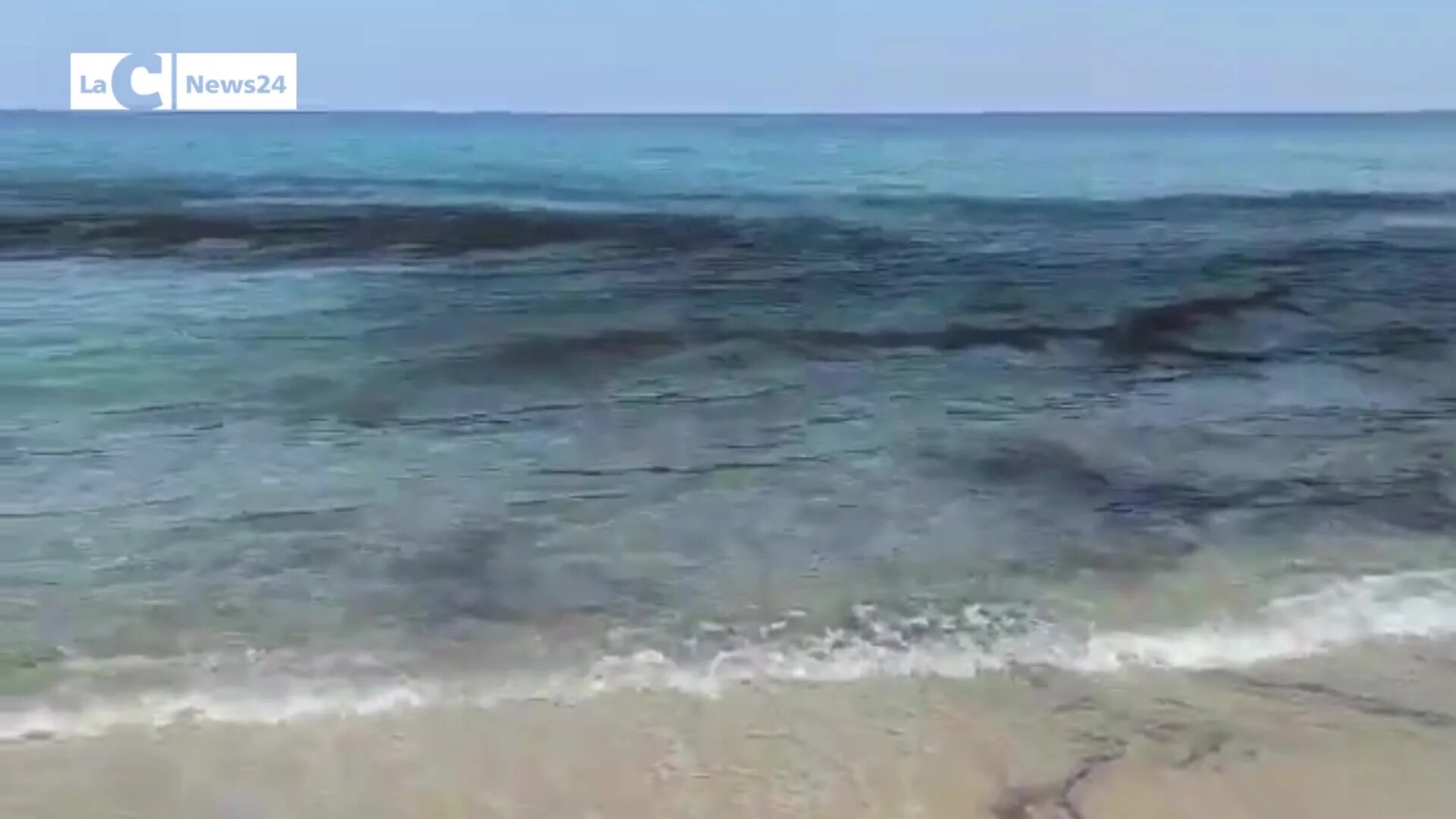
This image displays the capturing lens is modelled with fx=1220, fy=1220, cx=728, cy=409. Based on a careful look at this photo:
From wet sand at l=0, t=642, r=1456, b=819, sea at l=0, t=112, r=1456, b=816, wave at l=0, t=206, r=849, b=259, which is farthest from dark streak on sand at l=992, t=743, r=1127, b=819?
wave at l=0, t=206, r=849, b=259

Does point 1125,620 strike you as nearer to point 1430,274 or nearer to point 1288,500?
point 1288,500

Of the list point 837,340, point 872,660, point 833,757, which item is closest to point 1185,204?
point 837,340

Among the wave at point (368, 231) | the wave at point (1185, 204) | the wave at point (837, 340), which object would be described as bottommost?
the wave at point (837, 340)

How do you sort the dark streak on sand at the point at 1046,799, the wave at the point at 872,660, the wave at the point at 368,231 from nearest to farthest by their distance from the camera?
the dark streak on sand at the point at 1046,799
the wave at the point at 872,660
the wave at the point at 368,231

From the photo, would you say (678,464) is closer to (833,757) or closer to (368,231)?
(833,757)

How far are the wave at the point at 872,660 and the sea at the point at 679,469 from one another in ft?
0.06

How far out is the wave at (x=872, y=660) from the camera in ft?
13.0

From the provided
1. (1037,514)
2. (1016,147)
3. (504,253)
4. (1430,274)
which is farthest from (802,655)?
(1016,147)

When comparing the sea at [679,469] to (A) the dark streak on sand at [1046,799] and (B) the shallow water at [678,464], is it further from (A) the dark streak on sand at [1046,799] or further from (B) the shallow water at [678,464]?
(A) the dark streak on sand at [1046,799]

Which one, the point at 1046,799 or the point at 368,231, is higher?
the point at 368,231

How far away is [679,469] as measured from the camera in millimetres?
6656

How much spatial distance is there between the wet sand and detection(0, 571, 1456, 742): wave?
0.31ft

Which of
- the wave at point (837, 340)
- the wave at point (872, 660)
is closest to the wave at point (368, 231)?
the wave at point (837, 340)

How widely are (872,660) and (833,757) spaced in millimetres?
740
